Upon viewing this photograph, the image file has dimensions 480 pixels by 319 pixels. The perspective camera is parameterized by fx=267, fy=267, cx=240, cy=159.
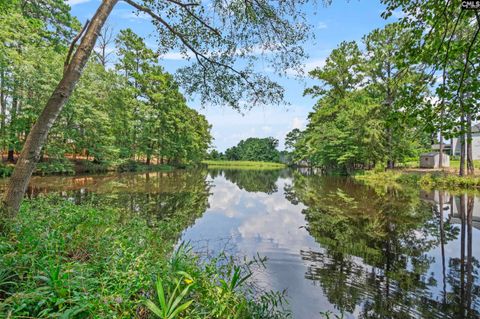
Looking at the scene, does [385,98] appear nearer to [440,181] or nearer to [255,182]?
[440,181]

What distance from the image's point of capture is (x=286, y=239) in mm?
6992

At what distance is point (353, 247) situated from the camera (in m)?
6.15

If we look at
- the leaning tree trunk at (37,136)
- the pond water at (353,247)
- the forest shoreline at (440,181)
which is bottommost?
the pond water at (353,247)

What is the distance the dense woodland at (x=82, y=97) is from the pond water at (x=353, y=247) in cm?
436

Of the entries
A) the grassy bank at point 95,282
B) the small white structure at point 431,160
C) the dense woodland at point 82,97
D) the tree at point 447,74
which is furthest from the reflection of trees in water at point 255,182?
the small white structure at point 431,160

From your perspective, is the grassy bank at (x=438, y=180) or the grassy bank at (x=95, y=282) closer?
the grassy bank at (x=95, y=282)

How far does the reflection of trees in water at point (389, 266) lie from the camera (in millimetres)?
3664

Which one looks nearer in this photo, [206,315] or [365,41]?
[206,315]

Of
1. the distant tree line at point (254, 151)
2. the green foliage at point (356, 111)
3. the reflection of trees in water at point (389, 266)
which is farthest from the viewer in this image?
the distant tree line at point (254, 151)

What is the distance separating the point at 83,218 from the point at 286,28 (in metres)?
4.76

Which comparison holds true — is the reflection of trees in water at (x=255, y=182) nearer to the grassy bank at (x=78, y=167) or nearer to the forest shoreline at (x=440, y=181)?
the grassy bank at (x=78, y=167)

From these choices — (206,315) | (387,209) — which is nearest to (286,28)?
(206,315)

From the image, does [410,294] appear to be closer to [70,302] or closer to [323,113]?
[70,302]

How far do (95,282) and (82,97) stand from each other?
793 inches
